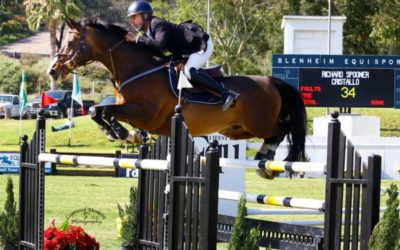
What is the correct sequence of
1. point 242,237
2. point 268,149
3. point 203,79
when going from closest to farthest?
point 242,237 → point 203,79 → point 268,149

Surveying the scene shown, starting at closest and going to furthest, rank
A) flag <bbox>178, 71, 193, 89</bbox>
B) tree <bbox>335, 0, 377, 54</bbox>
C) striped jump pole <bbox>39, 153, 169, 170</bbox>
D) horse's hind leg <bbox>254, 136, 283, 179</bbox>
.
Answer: striped jump pole <bbox>39, 153, 169, 170</bbox> → flag <bbox>178, 71, 193, 89</bbox> → horse's hind leg <bbox>254, 136, 283, 179</bbox> → tree <bbox>335, 0, 377, 54</bbox>

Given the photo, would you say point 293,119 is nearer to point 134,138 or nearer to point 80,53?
point 134,138

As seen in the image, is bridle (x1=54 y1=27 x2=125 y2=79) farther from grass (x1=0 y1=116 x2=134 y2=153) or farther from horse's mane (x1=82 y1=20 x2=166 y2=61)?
grass (x1=0 y1=116 x2=134 y2=153)

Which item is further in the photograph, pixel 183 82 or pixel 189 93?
pixel 189 93

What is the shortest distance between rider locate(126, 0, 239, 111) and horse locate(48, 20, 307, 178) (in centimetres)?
15

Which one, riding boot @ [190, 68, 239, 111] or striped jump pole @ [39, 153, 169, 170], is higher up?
riding boot @ [190, 68, 239, 111]

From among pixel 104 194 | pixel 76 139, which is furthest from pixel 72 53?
pixel 76 139

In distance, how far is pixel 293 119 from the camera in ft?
30.7

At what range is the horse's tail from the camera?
9211 mm

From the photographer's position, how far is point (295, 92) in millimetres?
9477

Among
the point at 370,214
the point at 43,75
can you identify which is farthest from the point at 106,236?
the point at 43,75

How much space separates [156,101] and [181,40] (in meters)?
0.65

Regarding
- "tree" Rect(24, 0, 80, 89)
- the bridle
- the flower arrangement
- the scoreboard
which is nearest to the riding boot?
the bridle

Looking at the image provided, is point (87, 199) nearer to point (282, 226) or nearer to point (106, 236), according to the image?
point (106, 236)
